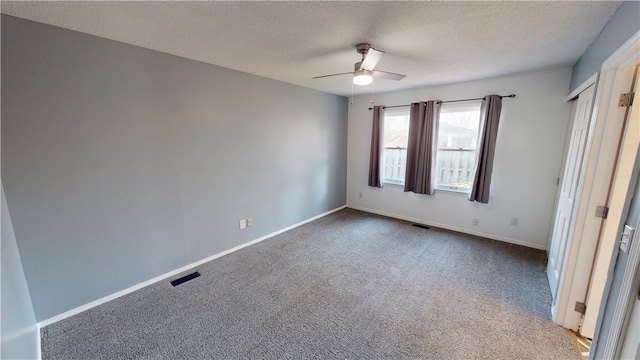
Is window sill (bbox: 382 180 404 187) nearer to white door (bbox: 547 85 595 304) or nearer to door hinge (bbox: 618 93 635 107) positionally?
white door (bbox: 547 85 595 304)

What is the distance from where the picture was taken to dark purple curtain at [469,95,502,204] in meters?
3.34

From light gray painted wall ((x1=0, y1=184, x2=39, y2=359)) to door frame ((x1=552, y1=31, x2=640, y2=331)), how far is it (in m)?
3.33

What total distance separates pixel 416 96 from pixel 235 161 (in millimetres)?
3060

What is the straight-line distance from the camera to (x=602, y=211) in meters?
1.74

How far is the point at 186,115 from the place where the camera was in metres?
2.60

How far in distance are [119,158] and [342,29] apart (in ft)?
7.35

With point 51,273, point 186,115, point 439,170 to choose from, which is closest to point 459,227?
point 439,170

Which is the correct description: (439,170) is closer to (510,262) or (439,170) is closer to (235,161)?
Answer: (510,262)

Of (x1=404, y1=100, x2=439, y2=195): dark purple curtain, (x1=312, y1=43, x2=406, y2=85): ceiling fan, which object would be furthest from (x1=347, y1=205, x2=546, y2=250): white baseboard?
(x1=312, y1=43, x2=406, y2=85): ceiling fan

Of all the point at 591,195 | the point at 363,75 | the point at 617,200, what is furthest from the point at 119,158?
the point at 617,200

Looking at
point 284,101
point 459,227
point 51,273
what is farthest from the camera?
point 459,227

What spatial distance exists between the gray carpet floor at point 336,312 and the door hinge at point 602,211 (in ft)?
3.11

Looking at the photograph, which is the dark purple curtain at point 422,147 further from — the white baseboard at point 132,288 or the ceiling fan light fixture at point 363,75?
the white baseboard at point 132,288

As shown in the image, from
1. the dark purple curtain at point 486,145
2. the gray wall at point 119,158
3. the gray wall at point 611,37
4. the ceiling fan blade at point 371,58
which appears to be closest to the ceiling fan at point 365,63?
the ceiling fan blade at point 371,58
